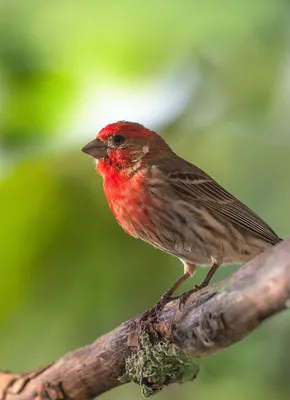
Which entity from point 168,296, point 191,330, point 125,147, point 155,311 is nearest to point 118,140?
point 125,147

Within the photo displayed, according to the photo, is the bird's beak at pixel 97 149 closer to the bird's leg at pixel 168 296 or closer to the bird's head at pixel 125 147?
the bird's head at pixel 125 147

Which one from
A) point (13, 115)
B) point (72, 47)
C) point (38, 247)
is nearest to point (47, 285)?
point (38, 247)

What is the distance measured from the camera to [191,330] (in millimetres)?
2447

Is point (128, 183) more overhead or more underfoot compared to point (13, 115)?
more underfoot

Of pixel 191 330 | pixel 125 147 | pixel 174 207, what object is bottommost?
pixel 191 330

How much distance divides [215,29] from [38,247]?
1164 mm

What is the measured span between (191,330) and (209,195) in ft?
4.14

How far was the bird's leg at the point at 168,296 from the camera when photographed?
115 inches

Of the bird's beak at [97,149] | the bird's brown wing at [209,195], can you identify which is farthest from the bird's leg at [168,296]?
the bird's beak at [97,149]

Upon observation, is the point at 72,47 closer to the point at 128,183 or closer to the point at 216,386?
the point at 128,183

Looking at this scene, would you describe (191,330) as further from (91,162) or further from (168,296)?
(91,162)

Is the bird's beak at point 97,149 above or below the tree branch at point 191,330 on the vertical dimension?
above

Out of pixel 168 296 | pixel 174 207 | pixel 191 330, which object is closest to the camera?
pixel 191 330

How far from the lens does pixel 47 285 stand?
3.34 m
